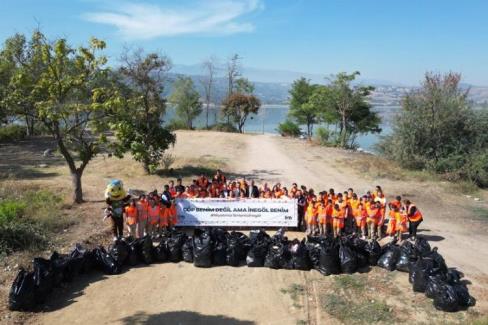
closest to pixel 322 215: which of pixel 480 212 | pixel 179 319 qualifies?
pixel 179 319

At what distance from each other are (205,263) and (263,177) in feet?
37.1

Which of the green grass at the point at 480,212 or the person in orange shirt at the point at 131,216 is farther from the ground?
the person in orange shirt at the point at 131,216

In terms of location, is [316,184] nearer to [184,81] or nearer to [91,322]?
[91,322]

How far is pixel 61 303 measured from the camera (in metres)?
9.17

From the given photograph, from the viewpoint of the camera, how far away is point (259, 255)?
11016 mm

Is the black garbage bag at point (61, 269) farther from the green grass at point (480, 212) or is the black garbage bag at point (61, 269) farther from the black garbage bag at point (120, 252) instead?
the green grass at point (480, 212)

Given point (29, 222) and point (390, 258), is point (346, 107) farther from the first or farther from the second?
point (29, 222)

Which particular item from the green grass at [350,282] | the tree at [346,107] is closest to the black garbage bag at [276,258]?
the green grass at [350,282]

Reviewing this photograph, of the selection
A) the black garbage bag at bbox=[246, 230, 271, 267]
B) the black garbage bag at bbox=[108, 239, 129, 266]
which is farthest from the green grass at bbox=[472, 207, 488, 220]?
the black garbage bag at bbox=[108, 239, 129, 266]

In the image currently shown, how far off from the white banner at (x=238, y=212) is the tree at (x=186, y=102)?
135ft

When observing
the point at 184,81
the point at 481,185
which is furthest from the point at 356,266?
the point at 184,81

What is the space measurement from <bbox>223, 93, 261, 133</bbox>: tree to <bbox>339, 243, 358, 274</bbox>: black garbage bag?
37971 millimetres

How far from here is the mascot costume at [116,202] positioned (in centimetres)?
1203

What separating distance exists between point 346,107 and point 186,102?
77.9ft
